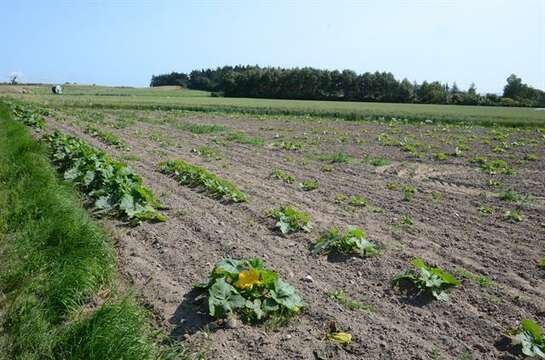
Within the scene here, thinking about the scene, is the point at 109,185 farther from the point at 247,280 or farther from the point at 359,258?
the point at 359,258

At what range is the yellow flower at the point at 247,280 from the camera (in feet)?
14.2

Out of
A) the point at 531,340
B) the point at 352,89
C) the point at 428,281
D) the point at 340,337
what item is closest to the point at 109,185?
the point at 340,337

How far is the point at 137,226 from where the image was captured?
21.6ft

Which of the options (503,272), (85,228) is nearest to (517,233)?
(503,272)

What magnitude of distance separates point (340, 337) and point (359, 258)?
6.28ft

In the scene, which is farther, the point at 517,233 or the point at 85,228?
the point at 517,233

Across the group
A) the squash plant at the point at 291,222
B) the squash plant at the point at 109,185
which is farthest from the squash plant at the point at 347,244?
the squash plant at the point at 109,185

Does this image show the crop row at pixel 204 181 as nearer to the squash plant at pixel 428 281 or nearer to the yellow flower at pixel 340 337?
the squash plant at pixel 428 281

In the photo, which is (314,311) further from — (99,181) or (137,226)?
(99,181)

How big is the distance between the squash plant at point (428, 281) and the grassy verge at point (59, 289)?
2797 mm

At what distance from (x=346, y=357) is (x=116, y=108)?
39.0 metres

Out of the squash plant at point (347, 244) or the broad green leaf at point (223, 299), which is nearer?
the broad green leaf at point (223, 299)

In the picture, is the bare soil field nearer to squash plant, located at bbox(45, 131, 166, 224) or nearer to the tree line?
squash plant, located at bbox(45, 131, 166, 224)

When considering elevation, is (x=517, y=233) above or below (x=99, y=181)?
below
